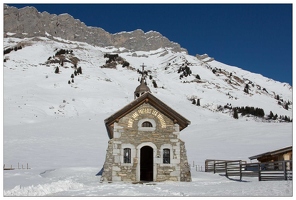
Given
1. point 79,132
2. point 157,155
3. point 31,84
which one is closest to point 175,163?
point 157,155

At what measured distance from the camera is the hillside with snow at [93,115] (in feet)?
81.1

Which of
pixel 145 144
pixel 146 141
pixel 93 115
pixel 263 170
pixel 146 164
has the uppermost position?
pixel 93 115

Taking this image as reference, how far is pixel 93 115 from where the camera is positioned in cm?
6788

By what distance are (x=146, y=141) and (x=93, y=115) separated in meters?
47.1

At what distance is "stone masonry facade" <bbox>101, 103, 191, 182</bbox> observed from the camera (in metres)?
21.3

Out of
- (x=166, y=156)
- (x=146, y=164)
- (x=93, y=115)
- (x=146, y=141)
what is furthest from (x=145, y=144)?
(x=93, y=115)

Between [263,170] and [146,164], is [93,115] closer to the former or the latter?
[146,164]

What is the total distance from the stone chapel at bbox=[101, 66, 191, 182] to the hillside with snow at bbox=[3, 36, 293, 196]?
61.5 inches

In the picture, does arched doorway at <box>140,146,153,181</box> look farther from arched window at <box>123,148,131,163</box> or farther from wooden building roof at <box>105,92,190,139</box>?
wooden building roof at <box>105,92,190,139</box>

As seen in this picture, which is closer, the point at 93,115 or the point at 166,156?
the point at 166,156

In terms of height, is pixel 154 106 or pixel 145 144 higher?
pixel 154 106

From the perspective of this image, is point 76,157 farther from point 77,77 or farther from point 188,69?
point 188,69

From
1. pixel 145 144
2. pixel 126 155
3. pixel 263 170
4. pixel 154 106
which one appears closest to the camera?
pixel 126 155

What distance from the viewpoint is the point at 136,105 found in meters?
21.9
